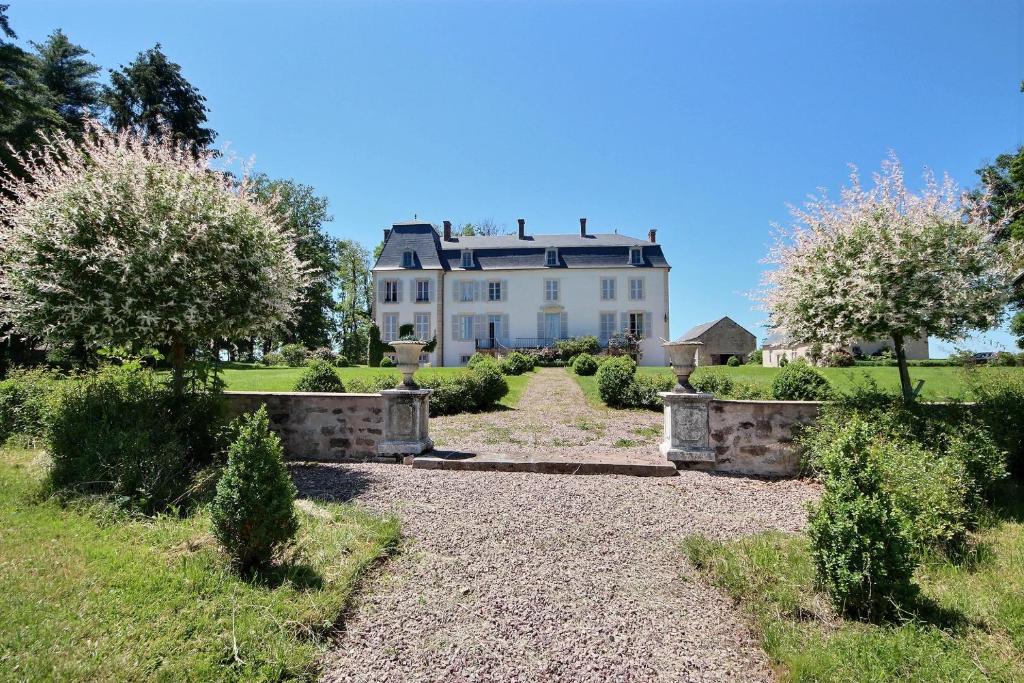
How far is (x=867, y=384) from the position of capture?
20.9 ft

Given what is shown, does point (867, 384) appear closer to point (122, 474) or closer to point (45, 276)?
point (122, 474)

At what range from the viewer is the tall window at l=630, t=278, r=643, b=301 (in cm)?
2725

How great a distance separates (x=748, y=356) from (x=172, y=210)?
32.8 m

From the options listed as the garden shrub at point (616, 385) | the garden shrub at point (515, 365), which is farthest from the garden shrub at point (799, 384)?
the garden shrub at point (515, 365)

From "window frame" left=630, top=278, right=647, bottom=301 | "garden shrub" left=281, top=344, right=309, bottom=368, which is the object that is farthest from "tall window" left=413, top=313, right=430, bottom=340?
"window frame" left=630, top=278, right=647, bottom=301

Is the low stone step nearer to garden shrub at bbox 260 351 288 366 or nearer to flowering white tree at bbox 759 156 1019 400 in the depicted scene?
flowering white tree at bbox 759 156 1019 400

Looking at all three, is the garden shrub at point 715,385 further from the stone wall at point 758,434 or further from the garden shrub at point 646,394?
the stone wall at point 758,434

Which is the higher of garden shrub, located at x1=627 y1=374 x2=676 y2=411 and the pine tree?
the pine tree

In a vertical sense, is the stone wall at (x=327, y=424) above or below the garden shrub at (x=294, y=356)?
below

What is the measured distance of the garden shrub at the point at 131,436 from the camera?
4.25 metres

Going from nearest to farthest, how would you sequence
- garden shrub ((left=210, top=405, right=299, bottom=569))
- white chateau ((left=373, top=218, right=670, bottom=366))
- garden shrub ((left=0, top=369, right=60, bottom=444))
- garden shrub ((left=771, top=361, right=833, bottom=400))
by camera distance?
garden shrub ((left=210, top=405, right=299, bottom=569))
garden shrub ((left=0, top=369, right=60, bottom=444))
garden shrub ((left=771, top=361, right=833, bottom=400))
white chateau ((left=373, top=218, right=670, bottom=366))

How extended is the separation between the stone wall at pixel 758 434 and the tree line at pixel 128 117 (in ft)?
17.1

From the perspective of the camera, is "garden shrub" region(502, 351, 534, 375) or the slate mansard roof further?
the slate mansard roof

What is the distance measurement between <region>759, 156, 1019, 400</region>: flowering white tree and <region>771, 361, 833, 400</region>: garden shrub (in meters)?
2.18
